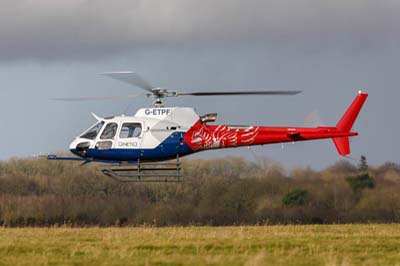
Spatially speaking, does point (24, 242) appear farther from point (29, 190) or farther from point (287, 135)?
point (29, 190)

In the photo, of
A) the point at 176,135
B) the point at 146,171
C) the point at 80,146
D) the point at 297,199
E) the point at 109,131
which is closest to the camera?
the point at 176,135

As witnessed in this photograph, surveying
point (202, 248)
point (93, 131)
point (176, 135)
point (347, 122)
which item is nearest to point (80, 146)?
point (93, 131)

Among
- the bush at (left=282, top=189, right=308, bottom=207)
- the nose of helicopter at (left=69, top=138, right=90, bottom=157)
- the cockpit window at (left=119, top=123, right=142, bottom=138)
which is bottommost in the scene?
the bush at (left=282, top=189, right=308, bottom=207)

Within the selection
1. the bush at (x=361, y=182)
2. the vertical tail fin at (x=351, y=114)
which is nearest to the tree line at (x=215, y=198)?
the bush at (x=361, y=182)

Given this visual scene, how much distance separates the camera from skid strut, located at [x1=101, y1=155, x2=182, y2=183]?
37.6 meters

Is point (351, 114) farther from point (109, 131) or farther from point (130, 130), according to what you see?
point (109, 131)

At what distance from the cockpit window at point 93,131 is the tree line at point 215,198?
6.81m

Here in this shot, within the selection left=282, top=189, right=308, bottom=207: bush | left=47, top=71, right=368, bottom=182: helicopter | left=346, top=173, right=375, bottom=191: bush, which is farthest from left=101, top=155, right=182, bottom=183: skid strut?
left=346, top=173, right=375, bottom=191: bush

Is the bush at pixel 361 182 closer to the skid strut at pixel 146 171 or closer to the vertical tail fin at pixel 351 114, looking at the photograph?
the vertical tail fin at pixel 351 114

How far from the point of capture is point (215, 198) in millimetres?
46969

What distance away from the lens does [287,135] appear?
125 feet

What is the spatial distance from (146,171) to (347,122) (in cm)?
716

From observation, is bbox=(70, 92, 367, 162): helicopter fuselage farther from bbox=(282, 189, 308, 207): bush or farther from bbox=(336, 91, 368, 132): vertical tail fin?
bbox=(282, 189, 308, 207): bush

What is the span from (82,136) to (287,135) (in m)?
7.12
